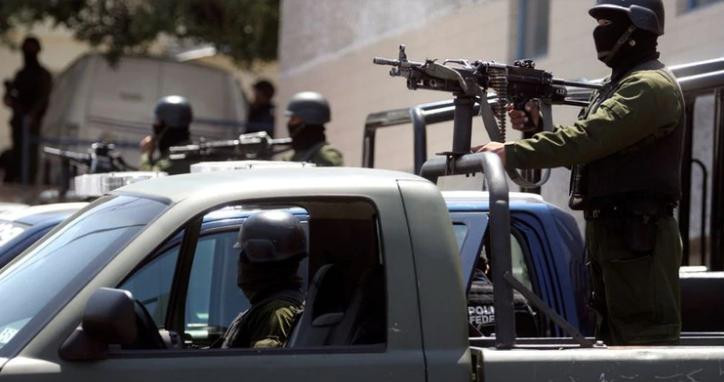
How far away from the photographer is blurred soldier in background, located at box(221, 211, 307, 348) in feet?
15.2

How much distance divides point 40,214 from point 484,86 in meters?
2.76

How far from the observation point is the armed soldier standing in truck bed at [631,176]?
474 cm

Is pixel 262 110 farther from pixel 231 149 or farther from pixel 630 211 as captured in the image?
pixel 630 211

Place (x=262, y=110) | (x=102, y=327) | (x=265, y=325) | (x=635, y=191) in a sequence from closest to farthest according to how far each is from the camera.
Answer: (x=102, y=327)
(x=265, y=325)
(x=635, y=191)
(x=262, y=110)

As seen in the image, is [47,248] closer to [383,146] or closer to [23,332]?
[23,332]

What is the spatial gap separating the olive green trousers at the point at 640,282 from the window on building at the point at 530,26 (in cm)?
757

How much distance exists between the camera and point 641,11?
16.8ft

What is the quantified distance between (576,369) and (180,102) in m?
7.83

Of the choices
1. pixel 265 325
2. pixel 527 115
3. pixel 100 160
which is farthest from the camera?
pixel 100 160

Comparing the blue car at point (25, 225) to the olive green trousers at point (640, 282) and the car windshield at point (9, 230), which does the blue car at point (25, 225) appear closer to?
the car windshield at point (9, 230)

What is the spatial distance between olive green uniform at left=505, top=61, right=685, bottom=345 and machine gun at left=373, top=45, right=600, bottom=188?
0.73 ft

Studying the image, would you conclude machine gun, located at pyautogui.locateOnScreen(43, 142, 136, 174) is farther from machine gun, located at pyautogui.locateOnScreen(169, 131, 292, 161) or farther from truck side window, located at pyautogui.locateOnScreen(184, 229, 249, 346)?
truck side window, located at pyautogui.locateOnScreen(184, 229, 249, 346)

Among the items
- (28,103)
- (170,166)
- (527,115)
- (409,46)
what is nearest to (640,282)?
(527,115)

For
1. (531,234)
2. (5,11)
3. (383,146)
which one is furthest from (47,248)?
(5,11)
